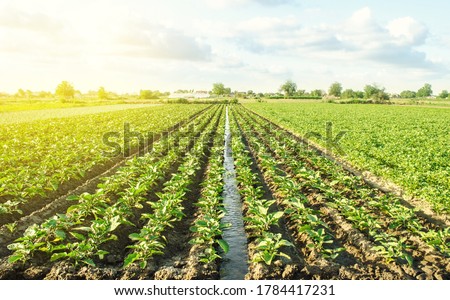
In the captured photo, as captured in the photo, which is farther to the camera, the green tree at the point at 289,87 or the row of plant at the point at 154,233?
the green tree at the point at 289,87

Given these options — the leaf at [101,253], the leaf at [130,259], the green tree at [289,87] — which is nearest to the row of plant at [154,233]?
the leaf at [130,259]

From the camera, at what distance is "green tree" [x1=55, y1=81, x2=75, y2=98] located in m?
109

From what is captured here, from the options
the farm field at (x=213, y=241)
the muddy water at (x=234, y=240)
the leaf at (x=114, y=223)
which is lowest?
the muddy water at (x=234, y=240)

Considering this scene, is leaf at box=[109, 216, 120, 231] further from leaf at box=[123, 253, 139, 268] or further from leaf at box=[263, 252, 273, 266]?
leaf at box=[263, 252, 273, 266]

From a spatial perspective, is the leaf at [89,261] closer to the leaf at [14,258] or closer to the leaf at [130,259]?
the leaf at [130,259]

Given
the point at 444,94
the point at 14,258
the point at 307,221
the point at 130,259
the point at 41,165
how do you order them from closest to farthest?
the point at 14,258 → the point at 130,259 → the point at 307,221 → the point at 41,165 → the point at 444,94

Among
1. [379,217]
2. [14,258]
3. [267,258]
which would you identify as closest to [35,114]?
[14,258]

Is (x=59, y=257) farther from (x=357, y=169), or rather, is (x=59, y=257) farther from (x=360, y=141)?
(x=360, y=141)

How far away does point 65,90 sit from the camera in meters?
110

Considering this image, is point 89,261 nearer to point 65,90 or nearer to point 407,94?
point 65,90

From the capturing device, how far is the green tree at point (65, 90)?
10888 centimetres

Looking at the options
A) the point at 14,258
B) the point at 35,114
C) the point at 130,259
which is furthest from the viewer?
the point at 35,114
